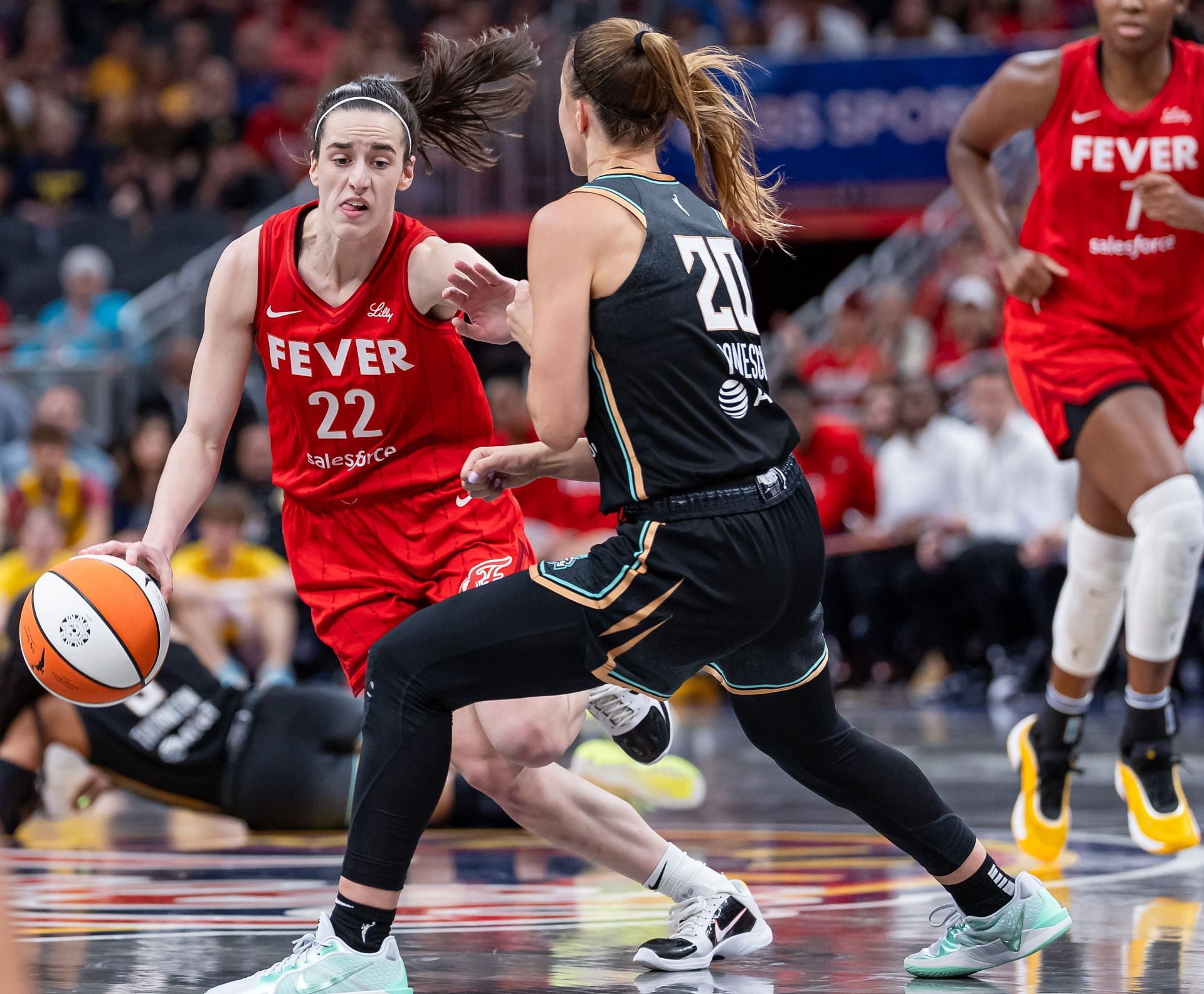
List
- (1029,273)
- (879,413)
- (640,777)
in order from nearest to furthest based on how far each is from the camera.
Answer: (1029,273)
(640,777)
(879,413)

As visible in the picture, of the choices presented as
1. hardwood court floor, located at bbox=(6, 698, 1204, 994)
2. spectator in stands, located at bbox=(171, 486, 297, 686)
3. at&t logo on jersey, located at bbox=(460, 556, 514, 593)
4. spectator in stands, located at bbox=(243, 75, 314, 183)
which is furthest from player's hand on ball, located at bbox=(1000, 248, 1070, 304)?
spectator in stands, located at bbox=(243, 75, 314, 183)

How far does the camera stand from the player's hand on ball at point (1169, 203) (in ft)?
15.8

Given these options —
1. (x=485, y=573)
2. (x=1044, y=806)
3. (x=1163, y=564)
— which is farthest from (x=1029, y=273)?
(x=485, y=573)

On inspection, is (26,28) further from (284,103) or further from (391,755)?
(391,755)

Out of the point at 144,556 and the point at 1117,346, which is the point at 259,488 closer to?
the point at 1117,346

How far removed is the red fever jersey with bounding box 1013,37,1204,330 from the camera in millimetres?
5078

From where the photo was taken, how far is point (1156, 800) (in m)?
5.04

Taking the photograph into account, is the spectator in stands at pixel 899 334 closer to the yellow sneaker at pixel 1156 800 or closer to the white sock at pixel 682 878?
the yellow sneaker at pixel 1156 800

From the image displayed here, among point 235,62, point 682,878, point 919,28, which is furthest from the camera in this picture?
point 235,62

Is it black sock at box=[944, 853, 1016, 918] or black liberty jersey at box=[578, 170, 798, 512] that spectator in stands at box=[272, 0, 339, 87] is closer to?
black liberty jersey at box=[578, 170, 798, 512]

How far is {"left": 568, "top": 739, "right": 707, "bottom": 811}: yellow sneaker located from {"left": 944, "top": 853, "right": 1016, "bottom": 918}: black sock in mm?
2467

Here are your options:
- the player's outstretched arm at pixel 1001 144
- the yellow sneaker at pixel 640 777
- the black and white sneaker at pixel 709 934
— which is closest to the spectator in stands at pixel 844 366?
the yellow sneaker at pixel 640 777

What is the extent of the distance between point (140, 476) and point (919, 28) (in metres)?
7.50

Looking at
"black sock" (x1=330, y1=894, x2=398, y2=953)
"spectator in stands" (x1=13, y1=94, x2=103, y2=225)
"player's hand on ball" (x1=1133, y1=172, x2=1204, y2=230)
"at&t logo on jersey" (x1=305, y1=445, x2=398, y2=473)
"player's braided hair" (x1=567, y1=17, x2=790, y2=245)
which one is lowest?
"spectator in stands" (x1=13, y1=94, x2=103, y2=225)
